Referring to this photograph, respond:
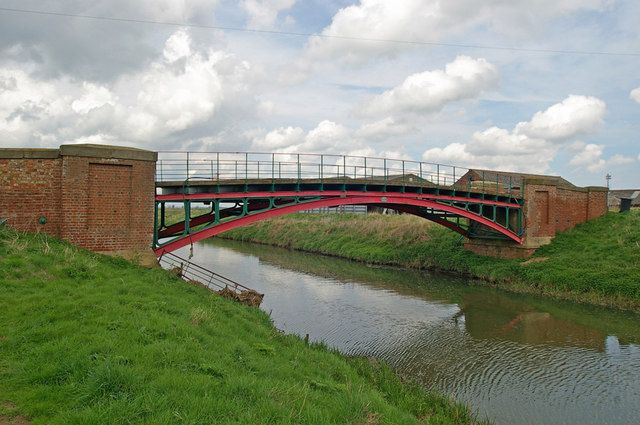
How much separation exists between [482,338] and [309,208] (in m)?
8.23

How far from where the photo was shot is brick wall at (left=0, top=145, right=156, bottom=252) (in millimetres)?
12805

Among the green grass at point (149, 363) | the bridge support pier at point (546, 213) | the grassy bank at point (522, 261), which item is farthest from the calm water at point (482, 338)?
the bridge support pier at point (546, 213)

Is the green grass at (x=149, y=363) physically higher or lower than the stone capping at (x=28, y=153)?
lower

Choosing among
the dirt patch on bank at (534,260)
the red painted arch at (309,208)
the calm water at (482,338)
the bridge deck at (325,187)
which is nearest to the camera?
the calm water at (482,338)

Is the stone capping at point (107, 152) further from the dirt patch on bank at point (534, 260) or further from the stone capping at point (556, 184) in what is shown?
the stone capping at point (556, 184)

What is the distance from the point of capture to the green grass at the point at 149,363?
511 centimetres

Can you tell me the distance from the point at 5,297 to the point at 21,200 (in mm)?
5470

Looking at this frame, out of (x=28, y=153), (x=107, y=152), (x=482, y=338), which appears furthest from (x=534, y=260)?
(x=28, y=153)

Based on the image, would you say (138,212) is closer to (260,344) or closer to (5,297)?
(5,297)

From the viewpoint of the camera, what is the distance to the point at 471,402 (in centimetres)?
1084

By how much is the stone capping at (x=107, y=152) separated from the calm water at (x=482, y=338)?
718 cm

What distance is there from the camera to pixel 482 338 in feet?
53.4

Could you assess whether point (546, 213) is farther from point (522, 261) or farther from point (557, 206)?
point (522, 261)

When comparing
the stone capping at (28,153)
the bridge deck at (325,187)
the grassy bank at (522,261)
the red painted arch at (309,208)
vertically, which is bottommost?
the grassy bank at (522,261)
